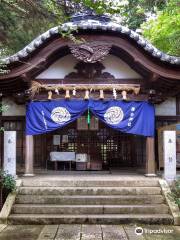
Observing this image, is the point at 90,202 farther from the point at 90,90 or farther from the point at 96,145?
the point at 96,145

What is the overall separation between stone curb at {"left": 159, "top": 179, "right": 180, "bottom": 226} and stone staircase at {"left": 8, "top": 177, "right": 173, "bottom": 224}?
0.40ft

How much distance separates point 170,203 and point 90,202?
2244mm

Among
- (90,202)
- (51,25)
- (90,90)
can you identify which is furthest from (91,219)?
(51,25)

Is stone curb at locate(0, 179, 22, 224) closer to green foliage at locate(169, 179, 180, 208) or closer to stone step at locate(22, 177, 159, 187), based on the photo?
stone step at locate(22, 177, 159, 187)

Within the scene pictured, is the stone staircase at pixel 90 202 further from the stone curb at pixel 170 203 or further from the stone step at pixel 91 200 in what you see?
the stone curb at pixel 170 203

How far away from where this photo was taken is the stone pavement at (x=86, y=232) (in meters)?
7.33

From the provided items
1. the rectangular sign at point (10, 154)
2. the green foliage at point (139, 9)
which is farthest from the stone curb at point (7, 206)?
the green foliage at point (139, 9)

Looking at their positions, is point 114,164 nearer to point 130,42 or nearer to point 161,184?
point 161,184

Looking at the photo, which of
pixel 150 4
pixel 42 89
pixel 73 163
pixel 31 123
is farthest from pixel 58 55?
pixel 150 4

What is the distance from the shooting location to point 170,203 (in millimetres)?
9156

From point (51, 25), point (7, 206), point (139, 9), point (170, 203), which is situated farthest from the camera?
point (139, 9)

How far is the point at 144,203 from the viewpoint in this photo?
9406 millimetres

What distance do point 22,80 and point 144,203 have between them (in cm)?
576

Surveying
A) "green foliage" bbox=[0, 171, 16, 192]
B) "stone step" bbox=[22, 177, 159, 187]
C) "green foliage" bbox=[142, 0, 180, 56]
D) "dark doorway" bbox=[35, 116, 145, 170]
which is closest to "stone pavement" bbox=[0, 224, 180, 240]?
"green foliage" bbox=[0, 171, 16, 192]
